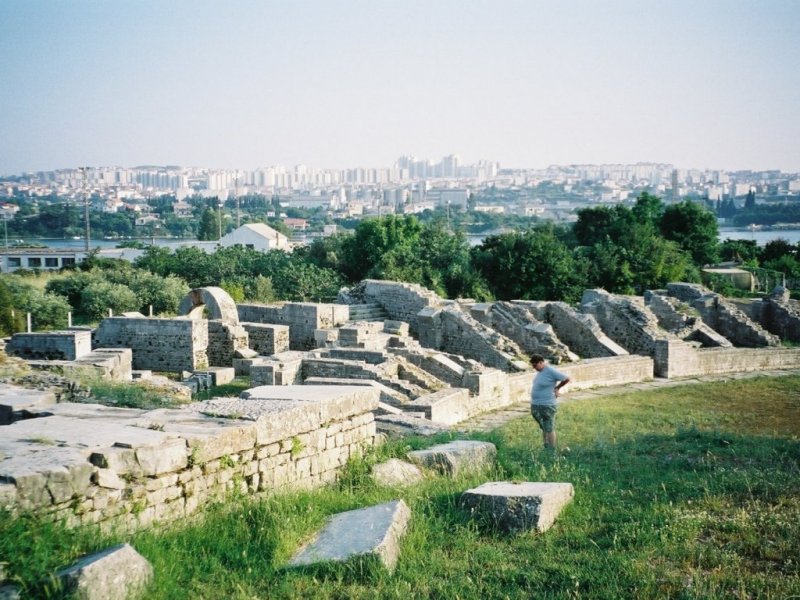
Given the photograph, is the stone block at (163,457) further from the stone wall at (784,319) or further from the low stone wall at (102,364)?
the stone wall at (784,319)

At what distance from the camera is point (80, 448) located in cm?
498

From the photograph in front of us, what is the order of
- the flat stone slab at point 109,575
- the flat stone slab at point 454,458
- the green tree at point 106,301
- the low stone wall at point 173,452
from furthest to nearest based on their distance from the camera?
the green tree at point 106,301, the flat stone slab at point 454,458, the low stone wall at point 173,452, the flat stone slab at point 109,575

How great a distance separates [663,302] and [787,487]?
59.1 ft

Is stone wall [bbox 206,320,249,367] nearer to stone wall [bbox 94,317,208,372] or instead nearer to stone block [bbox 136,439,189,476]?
stone wall [bbox 94,317,208,372]

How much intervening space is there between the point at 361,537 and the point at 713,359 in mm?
17125

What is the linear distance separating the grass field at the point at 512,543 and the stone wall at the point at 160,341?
33.8 feet

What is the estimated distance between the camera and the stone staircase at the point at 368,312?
21953 mm

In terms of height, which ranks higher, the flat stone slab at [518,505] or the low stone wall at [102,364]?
the flat stone slab at [518,505]

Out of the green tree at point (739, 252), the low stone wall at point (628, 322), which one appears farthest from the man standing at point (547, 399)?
the green tree at point (739, 252)

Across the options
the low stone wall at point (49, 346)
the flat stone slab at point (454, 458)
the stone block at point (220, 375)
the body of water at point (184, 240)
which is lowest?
the body of water at point (184, 240)

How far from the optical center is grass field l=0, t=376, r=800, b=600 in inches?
173

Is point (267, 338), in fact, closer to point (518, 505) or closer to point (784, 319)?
point (518, 505)

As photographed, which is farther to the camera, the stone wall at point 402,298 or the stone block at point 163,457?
the stone wall at point 402,298

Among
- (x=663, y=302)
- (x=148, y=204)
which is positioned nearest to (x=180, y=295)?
(x=663, y=302)
